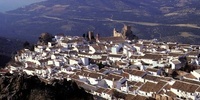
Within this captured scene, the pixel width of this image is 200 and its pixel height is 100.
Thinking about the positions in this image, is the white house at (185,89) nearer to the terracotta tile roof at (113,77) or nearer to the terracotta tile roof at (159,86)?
the terracotta tile roof at (159,86)

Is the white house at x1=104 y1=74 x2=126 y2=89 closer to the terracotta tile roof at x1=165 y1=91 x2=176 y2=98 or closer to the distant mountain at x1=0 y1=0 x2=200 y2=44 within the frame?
the terracotta tile roof at x1=165 y1=91 x2=176 y2=98

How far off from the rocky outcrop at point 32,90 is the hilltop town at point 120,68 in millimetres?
8530

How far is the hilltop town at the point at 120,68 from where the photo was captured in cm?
2878

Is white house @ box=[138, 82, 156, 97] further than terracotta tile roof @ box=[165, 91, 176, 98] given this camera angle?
Yes

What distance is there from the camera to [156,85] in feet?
96.0

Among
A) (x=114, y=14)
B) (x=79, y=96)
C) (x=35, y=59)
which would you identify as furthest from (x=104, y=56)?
(x=114, y=14)

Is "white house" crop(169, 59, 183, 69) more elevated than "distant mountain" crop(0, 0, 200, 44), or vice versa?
"white house" crop(169, 59, 183, 69)

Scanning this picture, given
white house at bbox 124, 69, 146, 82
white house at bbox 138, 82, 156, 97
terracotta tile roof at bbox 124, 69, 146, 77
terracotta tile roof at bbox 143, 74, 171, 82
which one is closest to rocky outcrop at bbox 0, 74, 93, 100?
white house at bbox 138, 82, 156, 97

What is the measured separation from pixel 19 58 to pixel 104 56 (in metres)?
13.7

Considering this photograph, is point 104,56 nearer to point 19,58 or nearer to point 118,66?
point 118,66

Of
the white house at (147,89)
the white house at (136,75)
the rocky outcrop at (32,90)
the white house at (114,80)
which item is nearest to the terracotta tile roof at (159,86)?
the white house at (147,89)

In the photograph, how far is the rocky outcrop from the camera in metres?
18.9

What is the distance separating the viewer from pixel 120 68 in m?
37.5

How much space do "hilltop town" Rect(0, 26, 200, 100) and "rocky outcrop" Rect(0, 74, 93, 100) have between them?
8530mm
